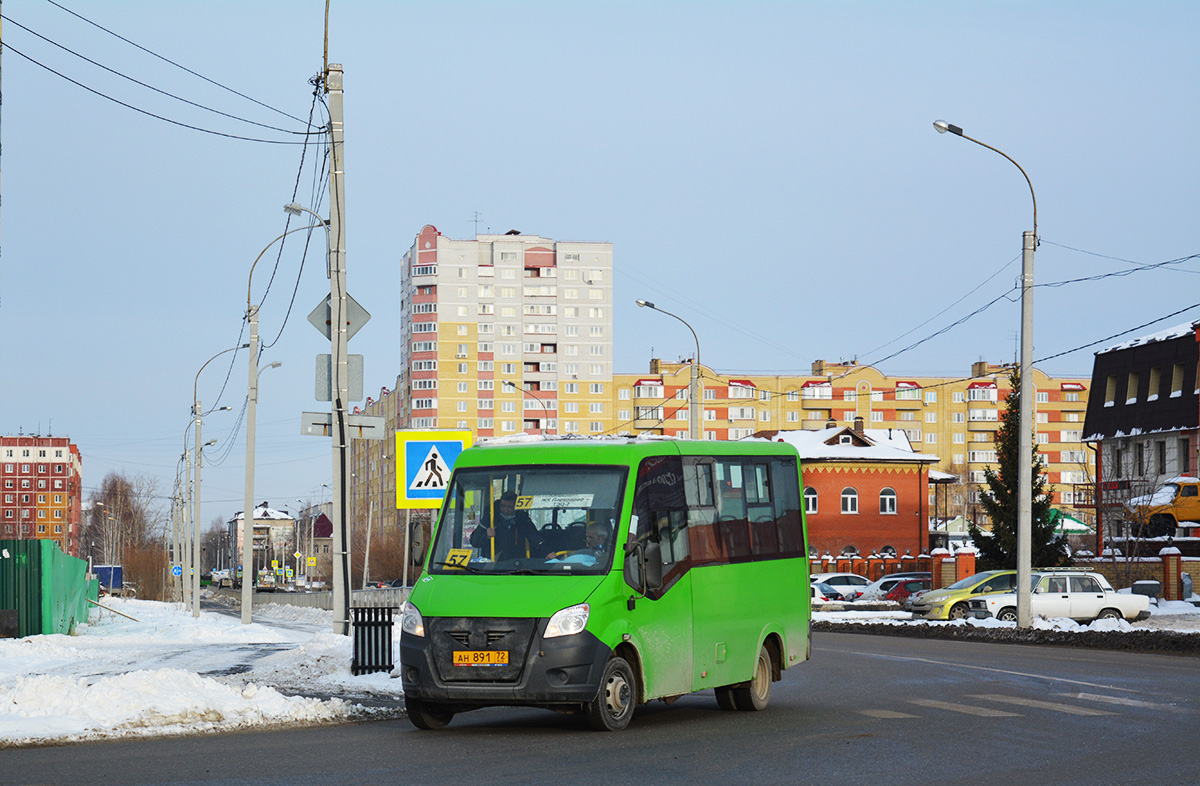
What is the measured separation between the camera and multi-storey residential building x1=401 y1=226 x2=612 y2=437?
14288 cm

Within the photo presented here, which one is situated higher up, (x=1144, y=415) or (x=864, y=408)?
(x=864, y=408)

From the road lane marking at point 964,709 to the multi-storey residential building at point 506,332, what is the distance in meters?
124

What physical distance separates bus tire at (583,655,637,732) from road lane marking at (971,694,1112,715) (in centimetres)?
449

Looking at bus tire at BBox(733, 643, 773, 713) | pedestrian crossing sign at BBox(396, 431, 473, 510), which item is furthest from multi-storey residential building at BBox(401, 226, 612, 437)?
bus tire at BBox(733, 643, 773, 713)

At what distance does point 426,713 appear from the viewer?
12.3m

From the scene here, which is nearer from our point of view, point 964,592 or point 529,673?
point 529,673

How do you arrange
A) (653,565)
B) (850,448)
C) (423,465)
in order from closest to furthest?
(653,565) < (423,465) < (850,448)

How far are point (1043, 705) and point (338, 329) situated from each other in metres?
10.5

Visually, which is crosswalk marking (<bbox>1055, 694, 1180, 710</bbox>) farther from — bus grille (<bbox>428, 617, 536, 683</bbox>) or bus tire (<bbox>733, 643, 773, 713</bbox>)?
bus grille (<bbox>428, 617, 536, 683</bbox>)

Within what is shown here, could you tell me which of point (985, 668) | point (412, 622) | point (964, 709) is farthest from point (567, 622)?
point (985, 668)

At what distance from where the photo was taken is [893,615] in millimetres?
41406

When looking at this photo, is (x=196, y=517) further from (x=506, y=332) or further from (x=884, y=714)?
(x=506, y=332)

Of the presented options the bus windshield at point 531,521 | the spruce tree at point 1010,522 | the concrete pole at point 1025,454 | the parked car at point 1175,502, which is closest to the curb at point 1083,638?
the concrete pole at point 1025,454

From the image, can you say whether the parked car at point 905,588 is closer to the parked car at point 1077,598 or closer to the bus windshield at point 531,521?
the parked car at point 1077,598
